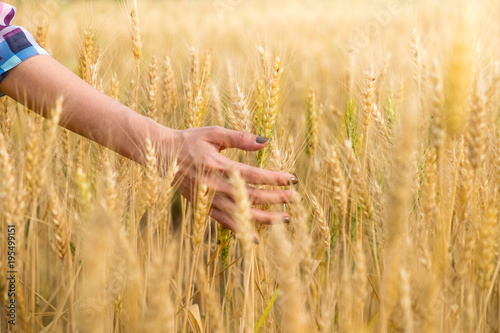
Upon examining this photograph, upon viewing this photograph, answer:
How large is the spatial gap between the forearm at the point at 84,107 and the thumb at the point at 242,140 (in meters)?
0.14

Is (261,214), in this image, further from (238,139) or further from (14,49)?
(14,49)

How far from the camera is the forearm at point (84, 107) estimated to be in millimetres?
1148

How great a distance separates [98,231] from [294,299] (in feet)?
0.86

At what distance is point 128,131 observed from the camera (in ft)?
3.76

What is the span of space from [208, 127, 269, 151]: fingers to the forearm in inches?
4.9

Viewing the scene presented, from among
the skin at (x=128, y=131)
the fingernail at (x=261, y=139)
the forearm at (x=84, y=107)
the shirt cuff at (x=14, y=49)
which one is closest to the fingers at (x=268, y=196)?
the skin at (x=128, y=131)

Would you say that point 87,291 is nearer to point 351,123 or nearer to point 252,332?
point 252,332

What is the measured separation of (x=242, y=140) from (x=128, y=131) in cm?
26

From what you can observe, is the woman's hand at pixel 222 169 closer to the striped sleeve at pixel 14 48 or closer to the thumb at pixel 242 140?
the thumb at pixel 242 140

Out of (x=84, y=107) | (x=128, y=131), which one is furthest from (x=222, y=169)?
(x=84, y=107)

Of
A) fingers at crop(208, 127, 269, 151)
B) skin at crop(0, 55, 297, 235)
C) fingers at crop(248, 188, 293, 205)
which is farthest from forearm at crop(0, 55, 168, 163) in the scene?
fingers at crop(248, 188, 293, 205)

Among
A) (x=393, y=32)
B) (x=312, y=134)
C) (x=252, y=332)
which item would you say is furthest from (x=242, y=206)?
(x=393, y=32)

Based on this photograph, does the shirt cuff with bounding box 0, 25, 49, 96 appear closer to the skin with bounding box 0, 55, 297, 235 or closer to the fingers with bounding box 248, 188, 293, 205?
the skin with bounding box 0, 55, 297, 235

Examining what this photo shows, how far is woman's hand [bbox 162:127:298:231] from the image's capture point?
3.65 feet
